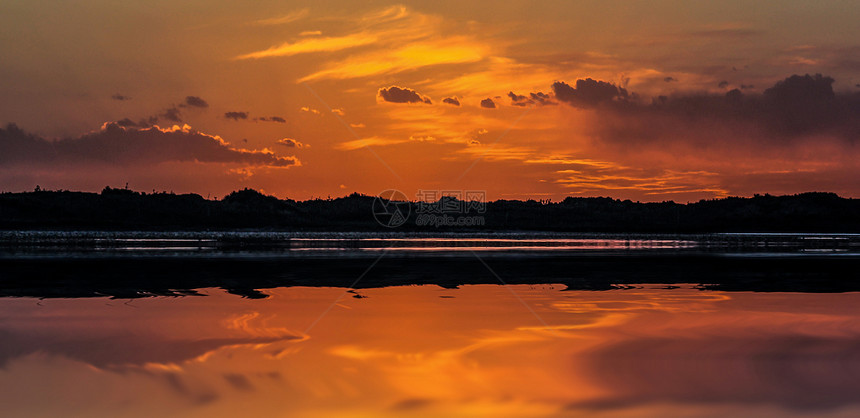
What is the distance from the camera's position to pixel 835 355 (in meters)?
14.1

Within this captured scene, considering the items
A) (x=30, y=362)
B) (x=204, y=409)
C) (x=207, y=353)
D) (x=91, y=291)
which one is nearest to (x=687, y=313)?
(x=207, y=353)

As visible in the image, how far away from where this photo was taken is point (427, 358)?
13906 millimetres

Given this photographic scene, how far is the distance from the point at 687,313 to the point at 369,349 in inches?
357

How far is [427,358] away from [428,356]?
165 mm

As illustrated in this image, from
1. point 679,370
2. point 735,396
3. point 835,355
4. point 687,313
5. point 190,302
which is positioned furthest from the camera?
point 190,302

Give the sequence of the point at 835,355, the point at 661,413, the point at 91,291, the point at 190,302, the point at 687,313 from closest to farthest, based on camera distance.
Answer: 1. the point at 661,413
2. the point at 835,355
3. the point at 687,313
4. the point at 190,302
5. the point at 91,291

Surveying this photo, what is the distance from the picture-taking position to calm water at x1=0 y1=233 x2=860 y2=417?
429 inches

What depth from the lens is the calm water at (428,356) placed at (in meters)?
10.9

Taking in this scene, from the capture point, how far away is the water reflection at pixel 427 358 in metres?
10.9

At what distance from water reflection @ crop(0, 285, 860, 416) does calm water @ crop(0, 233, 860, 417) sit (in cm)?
5

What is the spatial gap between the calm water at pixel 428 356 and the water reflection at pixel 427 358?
45 millimetres

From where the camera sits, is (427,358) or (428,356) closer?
(427,358)

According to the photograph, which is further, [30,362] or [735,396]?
[30,362]

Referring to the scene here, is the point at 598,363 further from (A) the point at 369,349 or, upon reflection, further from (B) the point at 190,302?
(B) the point at 190,302
